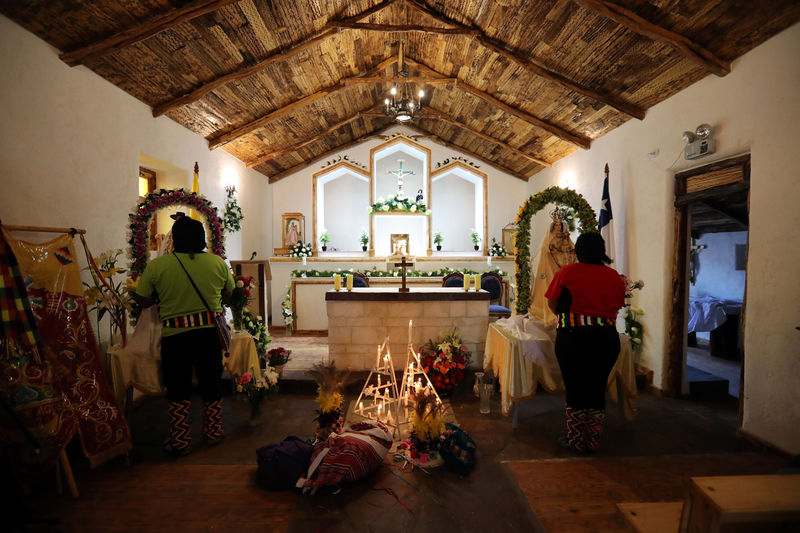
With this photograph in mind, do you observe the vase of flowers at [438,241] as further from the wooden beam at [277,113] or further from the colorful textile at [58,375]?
the colorful textile at [58,375]

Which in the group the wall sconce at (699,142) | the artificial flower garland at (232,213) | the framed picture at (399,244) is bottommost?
the framed picture at (399,244)

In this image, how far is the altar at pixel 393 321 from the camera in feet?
15.4

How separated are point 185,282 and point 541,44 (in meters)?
4.63

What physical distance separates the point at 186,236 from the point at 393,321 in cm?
251

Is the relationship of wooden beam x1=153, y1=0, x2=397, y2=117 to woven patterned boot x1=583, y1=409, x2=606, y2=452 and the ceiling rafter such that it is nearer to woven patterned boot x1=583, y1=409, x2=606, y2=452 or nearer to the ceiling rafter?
the ceiling rafter

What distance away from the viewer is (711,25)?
329cm

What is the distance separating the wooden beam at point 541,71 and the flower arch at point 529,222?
1379mm

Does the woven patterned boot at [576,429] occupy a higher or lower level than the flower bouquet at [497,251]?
lower

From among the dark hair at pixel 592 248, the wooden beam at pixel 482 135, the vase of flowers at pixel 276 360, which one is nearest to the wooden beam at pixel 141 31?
the vase of flowers at pixel 276 360

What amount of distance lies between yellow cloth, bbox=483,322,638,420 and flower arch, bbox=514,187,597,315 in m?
0.88

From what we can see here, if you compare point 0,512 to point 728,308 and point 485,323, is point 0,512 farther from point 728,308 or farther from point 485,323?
point 728,308

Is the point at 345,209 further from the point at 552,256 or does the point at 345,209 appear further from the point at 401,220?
the point at 552,256

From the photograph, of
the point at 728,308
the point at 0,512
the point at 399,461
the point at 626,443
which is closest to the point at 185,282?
the point at 0,512

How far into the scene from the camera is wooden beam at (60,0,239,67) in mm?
3430
